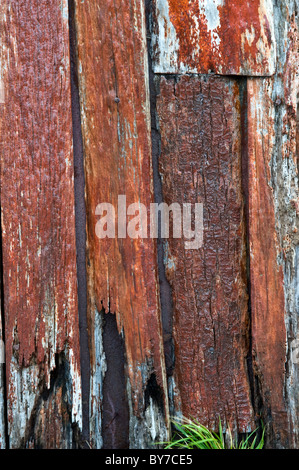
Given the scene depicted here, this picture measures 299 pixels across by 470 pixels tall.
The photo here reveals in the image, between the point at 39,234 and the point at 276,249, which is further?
the point at 276,249

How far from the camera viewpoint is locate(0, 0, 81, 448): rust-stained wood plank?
1.34m

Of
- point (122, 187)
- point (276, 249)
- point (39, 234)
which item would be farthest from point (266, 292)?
point (39, 234)

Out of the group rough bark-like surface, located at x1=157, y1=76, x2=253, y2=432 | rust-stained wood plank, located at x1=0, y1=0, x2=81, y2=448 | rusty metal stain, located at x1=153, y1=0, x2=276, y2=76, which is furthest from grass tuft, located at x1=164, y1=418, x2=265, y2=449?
rusty metal stain, located at x1=153, y1=0, x2=276, y2=76

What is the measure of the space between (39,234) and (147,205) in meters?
0.39

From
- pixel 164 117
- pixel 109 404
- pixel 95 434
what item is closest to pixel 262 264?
pixel 164 117

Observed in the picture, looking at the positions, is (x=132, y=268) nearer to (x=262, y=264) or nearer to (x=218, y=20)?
(x=262, y=264)

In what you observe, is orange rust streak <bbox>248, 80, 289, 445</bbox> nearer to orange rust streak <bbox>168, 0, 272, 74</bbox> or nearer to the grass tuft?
the grass tuft

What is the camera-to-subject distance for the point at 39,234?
1.36 meters

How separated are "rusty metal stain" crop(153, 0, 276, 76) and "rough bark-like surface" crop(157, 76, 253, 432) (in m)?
0.10

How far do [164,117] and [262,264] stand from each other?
640 mm

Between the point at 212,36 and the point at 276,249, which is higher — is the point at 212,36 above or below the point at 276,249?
above

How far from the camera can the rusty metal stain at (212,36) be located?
1.37m

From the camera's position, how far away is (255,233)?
1.45 m

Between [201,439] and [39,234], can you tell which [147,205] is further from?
[201,439]
